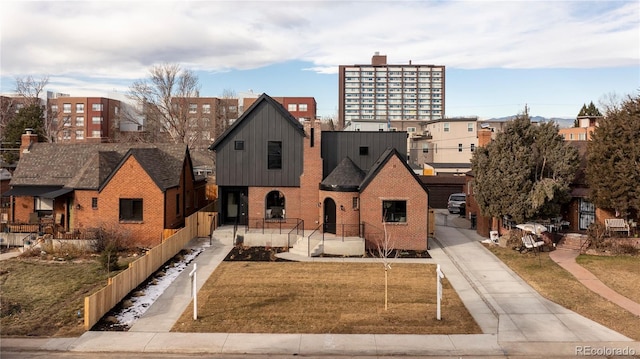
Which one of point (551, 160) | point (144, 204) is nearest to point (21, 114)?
point (144, 204)

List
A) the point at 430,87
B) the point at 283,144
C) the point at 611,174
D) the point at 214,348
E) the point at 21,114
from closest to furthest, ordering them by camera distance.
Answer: the point at 214,348, the point at 611,174, the point at 283,144, the point at 21,114, the point at 430,87

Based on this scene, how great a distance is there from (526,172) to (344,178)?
10044 mm

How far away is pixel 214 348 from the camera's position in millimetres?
12547

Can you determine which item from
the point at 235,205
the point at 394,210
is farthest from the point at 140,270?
the point at 394,210

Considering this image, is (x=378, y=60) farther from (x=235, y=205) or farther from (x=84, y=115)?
(x=235, y=205)

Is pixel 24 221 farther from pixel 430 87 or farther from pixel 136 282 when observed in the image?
pixel 430 87

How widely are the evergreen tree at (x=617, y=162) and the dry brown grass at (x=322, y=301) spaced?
1110 centimetres

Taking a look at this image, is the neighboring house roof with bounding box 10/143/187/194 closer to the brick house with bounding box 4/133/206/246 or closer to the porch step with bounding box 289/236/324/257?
the brick house with bounding box 4/133/206/246

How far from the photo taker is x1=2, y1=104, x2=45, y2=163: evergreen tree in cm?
5959

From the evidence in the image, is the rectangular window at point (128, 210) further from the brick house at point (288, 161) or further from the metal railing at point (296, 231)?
the metal railing at point (296, 231)

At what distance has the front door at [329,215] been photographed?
26.5m

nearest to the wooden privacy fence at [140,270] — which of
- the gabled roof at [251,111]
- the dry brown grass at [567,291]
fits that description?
the gabled roof at [251,111]

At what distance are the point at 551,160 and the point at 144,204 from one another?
76.9 feet

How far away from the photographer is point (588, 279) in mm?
19016
